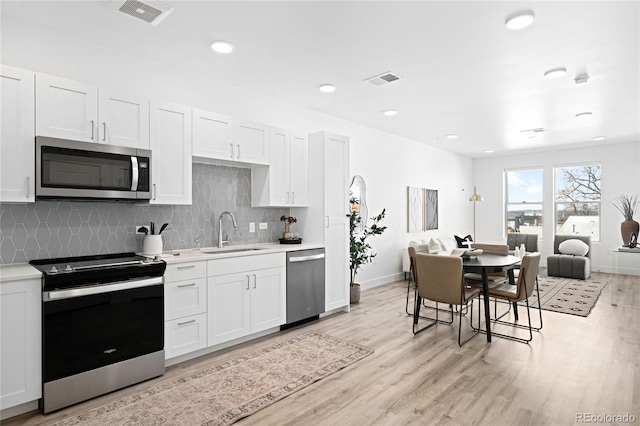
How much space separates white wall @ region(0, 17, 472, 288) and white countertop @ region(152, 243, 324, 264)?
153 cm

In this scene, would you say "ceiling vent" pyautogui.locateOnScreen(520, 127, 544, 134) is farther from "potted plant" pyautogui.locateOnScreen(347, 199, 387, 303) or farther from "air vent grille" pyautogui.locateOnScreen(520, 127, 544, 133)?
"potted plant" pyautogui.locateOnScreen(347, 199, 387, 303)

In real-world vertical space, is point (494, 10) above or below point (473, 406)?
above

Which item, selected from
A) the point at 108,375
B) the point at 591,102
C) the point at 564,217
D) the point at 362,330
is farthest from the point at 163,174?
the point at 564,217

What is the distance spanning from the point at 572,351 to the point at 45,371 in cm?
432

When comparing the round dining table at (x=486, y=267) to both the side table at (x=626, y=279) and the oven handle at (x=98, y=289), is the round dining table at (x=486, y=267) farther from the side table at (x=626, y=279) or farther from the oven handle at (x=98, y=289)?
the oven handle at (x=98, y=289)

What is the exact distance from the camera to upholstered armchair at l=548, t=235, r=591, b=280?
6988mm

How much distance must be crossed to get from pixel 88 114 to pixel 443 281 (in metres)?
3.51

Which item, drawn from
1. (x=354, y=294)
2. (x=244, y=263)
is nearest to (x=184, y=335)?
(x=244, y=263)

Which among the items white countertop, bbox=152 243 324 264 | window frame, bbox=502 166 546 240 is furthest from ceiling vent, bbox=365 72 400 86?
window frame, bbox=502 166 546 240

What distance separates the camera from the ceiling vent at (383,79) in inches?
151

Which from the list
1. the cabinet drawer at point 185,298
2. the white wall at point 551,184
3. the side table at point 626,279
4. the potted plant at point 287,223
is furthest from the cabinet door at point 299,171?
the white wall at point 551,184

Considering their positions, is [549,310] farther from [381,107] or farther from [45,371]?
[45,371]

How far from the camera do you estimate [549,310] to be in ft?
15.8

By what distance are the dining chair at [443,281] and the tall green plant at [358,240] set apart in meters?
1.35
